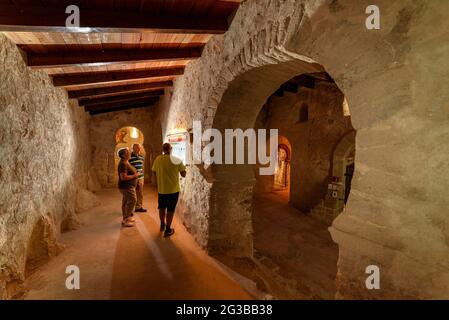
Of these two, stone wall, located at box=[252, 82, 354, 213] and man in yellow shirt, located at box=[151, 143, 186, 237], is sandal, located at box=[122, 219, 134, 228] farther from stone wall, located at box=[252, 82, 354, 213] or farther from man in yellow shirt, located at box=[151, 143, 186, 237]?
stone wall, located at box=[252, 82, 354, 213]

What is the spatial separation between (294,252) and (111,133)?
8.36m

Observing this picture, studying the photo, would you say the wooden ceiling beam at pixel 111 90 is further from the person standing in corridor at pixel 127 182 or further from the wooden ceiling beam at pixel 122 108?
the wooden ceiling beam at pixel 122 108

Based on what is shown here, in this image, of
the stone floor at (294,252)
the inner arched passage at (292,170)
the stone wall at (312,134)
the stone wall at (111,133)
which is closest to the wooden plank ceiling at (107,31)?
the inner arched passage at (292,170)

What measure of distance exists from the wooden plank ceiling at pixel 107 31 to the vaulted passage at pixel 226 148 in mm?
16

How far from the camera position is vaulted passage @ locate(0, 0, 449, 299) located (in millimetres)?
1116

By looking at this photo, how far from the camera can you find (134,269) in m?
3.08

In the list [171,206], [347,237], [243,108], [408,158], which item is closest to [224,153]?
[243,108]

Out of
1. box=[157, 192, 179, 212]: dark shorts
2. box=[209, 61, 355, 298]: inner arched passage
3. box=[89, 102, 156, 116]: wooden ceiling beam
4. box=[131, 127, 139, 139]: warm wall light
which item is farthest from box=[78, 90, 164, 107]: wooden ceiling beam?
box=[131, 127, 139, 139]: warm wall light

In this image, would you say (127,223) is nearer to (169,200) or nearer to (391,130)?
(169,200)

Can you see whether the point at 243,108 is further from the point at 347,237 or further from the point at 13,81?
the point at 13,81

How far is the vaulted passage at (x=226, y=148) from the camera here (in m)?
1.12

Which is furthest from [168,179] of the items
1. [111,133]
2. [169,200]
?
[111,133]

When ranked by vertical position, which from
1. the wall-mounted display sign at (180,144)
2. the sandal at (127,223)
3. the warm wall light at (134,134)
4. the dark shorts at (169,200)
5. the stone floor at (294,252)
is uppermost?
the warm wall light at (134,134)

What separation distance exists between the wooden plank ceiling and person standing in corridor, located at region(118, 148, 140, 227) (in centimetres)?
156
